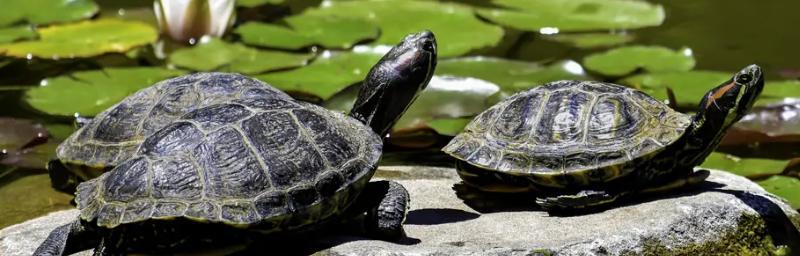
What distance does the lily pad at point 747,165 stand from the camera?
4.62m

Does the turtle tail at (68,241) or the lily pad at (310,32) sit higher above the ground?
the turtle tail at (68,241)

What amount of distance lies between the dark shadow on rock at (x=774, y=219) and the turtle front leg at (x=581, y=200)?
48 centimetres

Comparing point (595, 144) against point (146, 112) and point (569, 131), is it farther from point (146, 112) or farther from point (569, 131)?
point (146, 112)

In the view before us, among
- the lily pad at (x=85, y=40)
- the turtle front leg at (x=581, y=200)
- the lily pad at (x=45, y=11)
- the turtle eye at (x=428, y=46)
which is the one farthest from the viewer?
the lily pad at (x=45, y=11)

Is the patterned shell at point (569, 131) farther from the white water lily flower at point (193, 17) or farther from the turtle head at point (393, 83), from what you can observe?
the white water lily flower at point (193, 17)

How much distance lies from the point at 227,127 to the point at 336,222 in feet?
1.50

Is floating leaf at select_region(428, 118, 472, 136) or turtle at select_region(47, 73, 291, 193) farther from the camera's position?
floating leaf at select_region(428, 118, 472, 136)

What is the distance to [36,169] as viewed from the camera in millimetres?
4969

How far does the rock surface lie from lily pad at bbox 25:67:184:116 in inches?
59.7

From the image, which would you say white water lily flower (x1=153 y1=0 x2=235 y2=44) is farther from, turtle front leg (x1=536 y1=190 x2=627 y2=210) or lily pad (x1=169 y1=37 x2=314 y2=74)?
turtle front leg (x1=536 y1=190 x2=627 y2=210)

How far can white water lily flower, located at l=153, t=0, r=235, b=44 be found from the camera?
6387 mm

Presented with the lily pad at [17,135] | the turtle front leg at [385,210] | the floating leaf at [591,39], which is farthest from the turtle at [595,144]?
the floating leaf at [591,39]

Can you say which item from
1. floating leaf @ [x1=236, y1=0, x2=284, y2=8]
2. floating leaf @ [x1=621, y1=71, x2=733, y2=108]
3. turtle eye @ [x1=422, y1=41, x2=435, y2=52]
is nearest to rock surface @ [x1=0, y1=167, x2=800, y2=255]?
turtle eye @ [x1=422, y1=41, x2=435, y2=52]

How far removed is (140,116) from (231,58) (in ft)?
6.48
